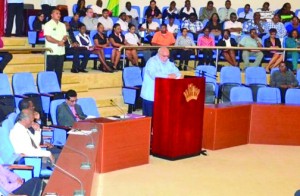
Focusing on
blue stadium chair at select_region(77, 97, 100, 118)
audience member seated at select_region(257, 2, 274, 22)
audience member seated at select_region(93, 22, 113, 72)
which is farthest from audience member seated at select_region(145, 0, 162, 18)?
blue stadium chair at select_region(77, 97, 100, 118)

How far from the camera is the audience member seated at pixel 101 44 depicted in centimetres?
1244

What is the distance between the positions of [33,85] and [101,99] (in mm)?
1602

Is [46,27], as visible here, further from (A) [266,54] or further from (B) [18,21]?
(A) [266,54]

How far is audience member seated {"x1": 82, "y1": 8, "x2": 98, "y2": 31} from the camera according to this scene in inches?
535

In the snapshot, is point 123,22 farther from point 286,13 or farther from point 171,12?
point 286,13

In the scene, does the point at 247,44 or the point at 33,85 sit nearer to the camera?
the point at 33,85

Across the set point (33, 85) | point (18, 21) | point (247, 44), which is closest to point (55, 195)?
point (33, 85)

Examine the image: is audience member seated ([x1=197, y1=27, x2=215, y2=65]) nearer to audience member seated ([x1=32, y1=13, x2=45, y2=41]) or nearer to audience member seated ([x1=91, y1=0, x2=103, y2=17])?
audience member seated ([x1=91, y1=0, x2=103, y2=17])

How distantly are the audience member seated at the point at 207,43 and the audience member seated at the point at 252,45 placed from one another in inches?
28.3

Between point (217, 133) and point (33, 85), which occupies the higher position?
point (33, 85)

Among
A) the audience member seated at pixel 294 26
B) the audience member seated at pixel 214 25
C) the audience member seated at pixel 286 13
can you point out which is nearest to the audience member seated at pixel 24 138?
the audience member seated at pixel 214 25

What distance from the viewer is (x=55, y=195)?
4.26m

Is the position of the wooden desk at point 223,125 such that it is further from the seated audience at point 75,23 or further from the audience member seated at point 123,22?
the audience member seated at point 123,22

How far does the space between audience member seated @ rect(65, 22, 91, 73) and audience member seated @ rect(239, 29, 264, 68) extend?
362 cm
